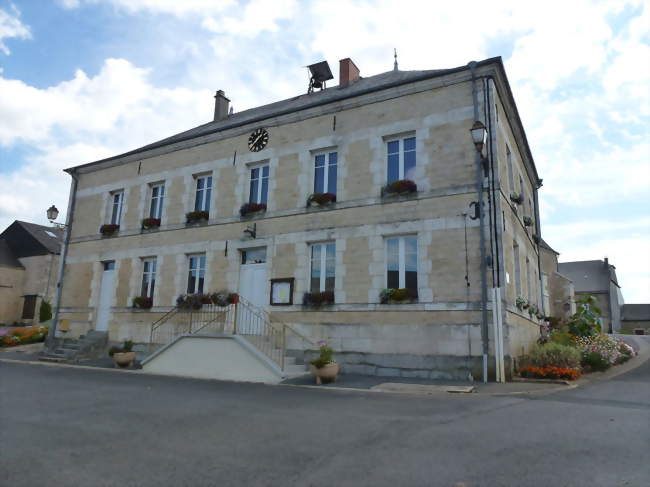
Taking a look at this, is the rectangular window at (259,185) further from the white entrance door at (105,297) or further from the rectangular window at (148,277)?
the white entrance door at (105,297)

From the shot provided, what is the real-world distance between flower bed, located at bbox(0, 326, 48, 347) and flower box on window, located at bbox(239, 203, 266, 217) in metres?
11.8

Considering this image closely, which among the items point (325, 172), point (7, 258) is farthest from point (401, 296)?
point (7, 258)

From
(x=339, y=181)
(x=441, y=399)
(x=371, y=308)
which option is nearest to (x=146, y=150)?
(x=339, y=181)

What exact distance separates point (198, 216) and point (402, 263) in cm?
701

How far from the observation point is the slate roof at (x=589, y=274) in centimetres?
5019

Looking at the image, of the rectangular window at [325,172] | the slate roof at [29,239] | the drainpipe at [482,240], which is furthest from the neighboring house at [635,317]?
the slate roof at [29,239]

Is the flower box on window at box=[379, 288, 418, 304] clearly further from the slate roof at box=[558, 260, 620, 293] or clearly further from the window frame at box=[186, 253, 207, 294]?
the slate roof at box=[558, 260, 620, 293]

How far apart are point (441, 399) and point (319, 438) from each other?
3229mm

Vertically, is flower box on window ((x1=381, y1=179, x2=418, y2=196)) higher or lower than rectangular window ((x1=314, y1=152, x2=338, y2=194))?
lower

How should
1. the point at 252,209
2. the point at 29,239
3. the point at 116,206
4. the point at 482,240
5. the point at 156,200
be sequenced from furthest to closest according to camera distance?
1. the point at 29,239
2. the point at 116,206
3. the point at 156,200
4. the point at 252,209
5. the point at 482,240

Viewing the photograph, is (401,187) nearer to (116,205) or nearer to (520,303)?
(520,303)

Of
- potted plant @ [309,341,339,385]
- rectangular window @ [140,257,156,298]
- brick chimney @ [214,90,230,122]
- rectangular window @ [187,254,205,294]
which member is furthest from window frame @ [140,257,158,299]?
potted plant @ [309,341,339,385]

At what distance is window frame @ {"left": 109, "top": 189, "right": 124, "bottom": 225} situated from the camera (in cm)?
1720

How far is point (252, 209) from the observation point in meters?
13.7
